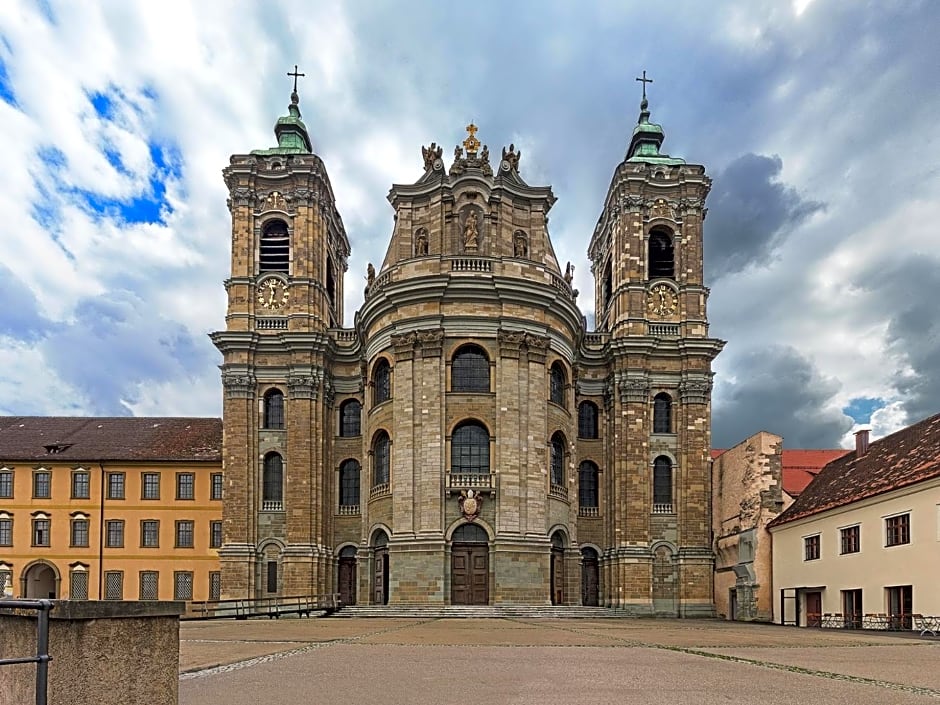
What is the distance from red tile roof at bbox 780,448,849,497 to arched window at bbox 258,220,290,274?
2943 centimetres

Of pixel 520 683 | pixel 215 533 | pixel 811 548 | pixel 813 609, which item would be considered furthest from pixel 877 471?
pixel 215 533

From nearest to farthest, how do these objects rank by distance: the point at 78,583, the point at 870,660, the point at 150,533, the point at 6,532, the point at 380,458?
the point at 870,660 → the point at 380,458 → the point at 78,583 → the point at 150,533 → the point at 6,532

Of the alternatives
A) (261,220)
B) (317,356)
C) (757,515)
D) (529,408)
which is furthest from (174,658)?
(261,220)

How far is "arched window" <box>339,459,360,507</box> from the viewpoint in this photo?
4881 centimetres

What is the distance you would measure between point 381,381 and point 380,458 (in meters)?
3.77

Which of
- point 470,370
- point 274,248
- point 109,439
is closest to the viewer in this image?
point 470,370

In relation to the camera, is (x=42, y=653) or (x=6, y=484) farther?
(x=6, y=484)

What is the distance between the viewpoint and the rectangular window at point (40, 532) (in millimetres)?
55094

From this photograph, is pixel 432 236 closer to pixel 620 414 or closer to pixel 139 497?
pixel 620 414

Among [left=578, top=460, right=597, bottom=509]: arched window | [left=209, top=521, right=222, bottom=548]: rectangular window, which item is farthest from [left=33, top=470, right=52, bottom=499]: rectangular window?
[left=578, top=460, right=597, bottom=509]: arched window

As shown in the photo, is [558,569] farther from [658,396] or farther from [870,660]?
[870,660]

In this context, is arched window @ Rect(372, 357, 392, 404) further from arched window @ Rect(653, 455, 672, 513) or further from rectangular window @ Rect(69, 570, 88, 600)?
rectangular window @ Rect(69, 570, 88, 600)

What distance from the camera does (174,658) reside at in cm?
586

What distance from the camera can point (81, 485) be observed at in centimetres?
5559
